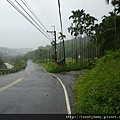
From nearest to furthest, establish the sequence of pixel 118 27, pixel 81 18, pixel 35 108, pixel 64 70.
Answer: pixel 35 108
pixel 118 27
pixel 64 70
pixel 81 18

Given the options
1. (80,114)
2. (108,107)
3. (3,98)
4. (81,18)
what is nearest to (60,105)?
(80,114)

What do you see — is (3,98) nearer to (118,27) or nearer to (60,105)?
(60,105)

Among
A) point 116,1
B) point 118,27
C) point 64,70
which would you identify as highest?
point 116,1

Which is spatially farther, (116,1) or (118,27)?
(118,27)

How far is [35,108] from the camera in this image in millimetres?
8484

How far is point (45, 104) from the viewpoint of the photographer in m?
9.29

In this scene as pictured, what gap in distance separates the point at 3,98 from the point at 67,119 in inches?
187

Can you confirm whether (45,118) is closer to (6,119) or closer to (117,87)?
(6,119)

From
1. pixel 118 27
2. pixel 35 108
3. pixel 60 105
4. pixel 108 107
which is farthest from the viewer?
pixel 118 27

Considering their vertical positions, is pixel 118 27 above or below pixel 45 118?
above

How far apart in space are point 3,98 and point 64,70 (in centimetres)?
2740

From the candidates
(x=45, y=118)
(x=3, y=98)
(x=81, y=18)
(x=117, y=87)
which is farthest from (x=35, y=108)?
(x=81, y=18)

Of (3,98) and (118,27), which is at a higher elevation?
(118,27)

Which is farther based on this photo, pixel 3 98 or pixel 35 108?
pixel 3 98
